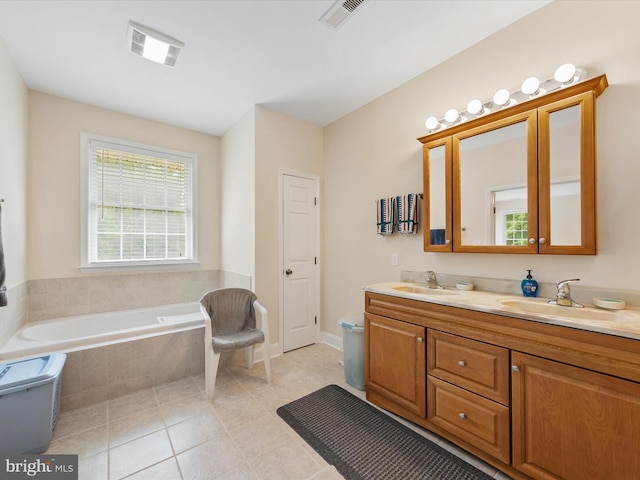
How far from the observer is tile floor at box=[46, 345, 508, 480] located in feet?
5.04

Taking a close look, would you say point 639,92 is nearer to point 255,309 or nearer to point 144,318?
point 255,309

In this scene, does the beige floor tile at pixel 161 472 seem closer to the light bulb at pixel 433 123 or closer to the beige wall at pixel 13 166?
the beige wall at pixel 13 166

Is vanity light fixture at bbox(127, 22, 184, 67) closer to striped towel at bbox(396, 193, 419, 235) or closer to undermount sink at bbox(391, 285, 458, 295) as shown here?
striped towel at bbox(396, 193, 419, 235)

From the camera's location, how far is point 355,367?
2412mm

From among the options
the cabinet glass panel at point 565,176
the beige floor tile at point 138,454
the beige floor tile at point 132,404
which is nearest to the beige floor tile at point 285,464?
the beige floor tile at point 138,454

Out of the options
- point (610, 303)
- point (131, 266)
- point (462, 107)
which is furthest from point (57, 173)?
point (610, 303)

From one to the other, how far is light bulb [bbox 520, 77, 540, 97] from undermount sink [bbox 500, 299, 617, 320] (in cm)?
132

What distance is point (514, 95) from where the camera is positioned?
74.7 inches

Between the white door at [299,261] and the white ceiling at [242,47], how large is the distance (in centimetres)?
99

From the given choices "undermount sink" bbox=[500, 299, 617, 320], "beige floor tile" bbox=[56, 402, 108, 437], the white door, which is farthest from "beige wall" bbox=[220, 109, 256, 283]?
"undermount sink" bbox=[500, 299, 617, 320]

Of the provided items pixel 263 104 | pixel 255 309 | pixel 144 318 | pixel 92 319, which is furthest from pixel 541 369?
pixel 92 319

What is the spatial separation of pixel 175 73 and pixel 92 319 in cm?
260

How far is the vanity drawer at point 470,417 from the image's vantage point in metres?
1.45

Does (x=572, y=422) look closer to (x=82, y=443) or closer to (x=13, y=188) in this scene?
(x=82, y=443)
